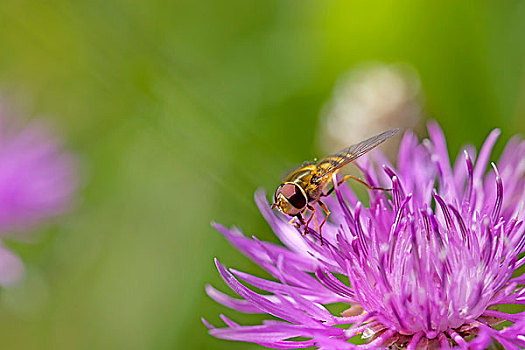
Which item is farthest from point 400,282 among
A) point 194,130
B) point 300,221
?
point 194,130

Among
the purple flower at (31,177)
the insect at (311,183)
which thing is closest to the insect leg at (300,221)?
the insect at (311,183)

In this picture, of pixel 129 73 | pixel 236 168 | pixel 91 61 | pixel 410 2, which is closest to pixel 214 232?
pixel 236 168

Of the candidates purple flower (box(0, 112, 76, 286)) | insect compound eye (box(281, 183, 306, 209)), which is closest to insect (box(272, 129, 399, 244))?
insect compound eye (box(281, 183, 306, 209))

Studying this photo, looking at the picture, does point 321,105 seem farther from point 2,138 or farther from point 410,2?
point 2,138

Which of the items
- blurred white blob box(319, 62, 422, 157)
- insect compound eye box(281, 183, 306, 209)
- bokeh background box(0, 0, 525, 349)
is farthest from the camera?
bokeh background box(0, 0, 525, 349)

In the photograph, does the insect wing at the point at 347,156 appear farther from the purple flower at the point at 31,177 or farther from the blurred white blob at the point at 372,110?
the purple flower at the point at 31,177

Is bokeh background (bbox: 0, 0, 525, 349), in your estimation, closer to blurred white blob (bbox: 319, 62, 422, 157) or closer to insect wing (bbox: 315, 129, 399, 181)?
blurred white blob (bbox: 319, 62, 422, 157)
